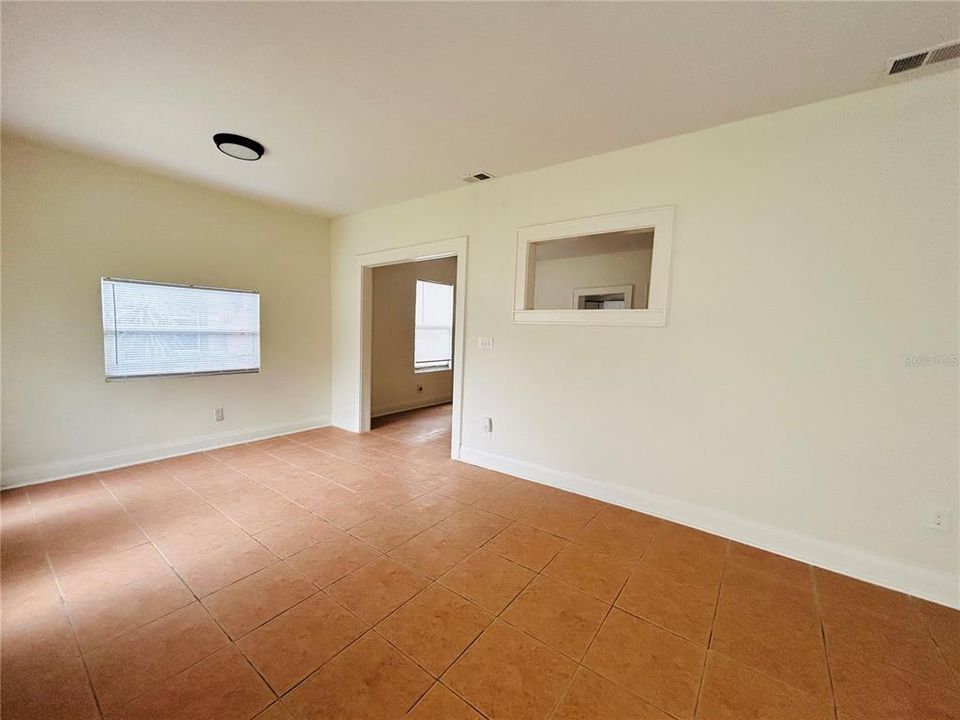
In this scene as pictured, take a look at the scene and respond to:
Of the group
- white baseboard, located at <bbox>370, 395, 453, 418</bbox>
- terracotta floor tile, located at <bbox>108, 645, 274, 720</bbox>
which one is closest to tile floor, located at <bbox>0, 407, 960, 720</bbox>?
terracotta floor tile, located at <bbox>108, 645, 274, 720</bbox>

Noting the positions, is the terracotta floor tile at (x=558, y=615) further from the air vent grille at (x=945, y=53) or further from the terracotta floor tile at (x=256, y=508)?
the air vent grille at (x=945, y=53)

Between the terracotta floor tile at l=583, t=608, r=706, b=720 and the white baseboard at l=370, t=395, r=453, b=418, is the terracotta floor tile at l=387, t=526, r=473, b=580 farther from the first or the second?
the white baseboard at l=370, t=395, r=453, b=418

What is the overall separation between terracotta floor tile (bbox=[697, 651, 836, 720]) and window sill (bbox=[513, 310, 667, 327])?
78.0 inches

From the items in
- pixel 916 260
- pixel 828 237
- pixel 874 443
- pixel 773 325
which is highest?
pixel 828 237

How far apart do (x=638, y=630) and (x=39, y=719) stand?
2.27 meters

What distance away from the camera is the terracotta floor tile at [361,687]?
1.29 metres

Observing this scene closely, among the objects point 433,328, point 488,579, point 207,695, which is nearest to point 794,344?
point 488,579

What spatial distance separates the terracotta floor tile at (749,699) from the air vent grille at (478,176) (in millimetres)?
3586

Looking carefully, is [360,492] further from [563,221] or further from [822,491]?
[822,491]

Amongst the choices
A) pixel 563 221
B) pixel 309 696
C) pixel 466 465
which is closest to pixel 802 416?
pixel 563 221

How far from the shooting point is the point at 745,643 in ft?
5.41

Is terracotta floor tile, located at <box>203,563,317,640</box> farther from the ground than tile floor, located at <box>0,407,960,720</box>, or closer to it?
closer to it

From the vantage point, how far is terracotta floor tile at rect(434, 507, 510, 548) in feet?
7.86

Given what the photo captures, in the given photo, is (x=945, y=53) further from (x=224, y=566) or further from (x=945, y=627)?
(x=224, y=566)
